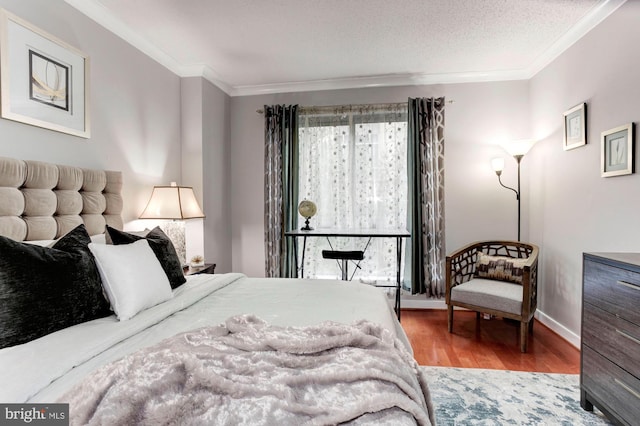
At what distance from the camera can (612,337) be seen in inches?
65.3

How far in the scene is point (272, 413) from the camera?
776mm

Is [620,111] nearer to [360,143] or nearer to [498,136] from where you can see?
[498,136]

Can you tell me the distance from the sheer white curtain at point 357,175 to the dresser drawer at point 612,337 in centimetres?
203

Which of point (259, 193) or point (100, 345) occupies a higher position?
point (259, 193)

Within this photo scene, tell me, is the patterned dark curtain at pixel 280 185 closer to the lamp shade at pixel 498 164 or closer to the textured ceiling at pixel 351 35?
the textured ceiling at pixel 351 35

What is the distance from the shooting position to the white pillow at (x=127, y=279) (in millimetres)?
1467

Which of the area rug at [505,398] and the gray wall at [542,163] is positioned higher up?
the gray wall at [542,163]

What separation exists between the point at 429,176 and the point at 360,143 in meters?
0.87

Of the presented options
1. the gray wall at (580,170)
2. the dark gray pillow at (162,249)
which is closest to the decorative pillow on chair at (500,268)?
the gray wall at (580,170)

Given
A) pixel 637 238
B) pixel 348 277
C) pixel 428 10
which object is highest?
pixel 428 10

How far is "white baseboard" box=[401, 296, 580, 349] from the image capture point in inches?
110

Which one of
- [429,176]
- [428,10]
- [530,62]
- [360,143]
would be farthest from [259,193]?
[530,62]

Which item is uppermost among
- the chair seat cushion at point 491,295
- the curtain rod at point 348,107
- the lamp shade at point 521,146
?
the curtain rod at point 348,107

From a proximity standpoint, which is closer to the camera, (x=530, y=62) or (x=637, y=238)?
(x=637, y=238)
